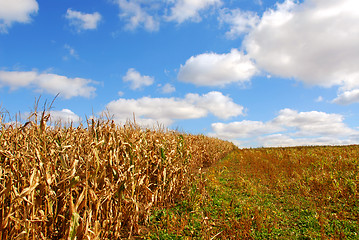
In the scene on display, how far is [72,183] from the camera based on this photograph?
12.4 feet

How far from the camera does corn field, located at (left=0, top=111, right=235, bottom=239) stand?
380 cm

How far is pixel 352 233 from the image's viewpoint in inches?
254

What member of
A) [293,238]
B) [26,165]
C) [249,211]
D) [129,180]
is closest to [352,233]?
[293,238]

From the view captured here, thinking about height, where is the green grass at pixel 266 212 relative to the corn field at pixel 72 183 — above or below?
below

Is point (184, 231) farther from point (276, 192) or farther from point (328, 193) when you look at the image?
point (328, 193)

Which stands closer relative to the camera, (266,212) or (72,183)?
(72,183)

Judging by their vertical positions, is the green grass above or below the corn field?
below

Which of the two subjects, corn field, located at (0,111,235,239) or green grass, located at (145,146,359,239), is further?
green grass, located at (145,146,359,239)

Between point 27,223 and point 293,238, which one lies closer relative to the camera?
point 27,223

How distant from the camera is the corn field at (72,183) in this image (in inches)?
149

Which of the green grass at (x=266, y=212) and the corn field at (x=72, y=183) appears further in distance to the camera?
the green grass at (x=266, y=212)

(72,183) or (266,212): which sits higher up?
(72,183)

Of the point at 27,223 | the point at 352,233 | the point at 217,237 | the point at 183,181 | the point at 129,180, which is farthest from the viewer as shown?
the point at 183,181

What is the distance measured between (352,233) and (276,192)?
3957 millimetres
